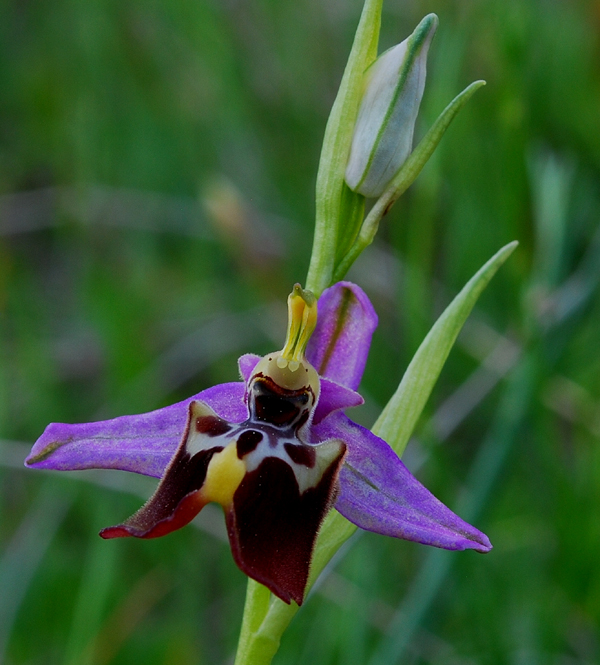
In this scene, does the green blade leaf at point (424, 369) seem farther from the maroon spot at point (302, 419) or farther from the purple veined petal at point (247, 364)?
the purple veined petal at point (247, 364)

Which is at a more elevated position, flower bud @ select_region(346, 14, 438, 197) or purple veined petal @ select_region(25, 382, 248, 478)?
flower bud @ select_region(346, 14, 438, 197)

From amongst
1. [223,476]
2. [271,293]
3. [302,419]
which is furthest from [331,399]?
[271,293]

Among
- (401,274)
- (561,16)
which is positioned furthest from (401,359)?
(561,16)

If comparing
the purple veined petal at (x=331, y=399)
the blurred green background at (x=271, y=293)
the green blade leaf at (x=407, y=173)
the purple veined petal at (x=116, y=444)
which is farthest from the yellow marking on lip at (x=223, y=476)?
the blurred green background at (x=271, y=293)

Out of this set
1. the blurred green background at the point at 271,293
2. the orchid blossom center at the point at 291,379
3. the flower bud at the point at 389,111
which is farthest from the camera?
the blurred green background at the point at 271,293

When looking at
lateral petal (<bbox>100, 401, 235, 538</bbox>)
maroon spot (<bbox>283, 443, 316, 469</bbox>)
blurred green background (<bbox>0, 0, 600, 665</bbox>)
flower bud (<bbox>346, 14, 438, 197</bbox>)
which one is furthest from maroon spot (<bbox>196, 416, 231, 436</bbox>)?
blurred green background (<bbox>0, 0, 600, 665</bbox>)

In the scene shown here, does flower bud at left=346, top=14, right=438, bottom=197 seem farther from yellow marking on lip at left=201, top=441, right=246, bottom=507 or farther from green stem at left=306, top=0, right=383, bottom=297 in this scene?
yellow marking on lip at left=201, top=441, right=246, bottom=507

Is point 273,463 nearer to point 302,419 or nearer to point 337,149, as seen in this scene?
point 302,419

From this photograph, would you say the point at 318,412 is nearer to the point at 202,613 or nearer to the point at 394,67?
the point at 394,67
